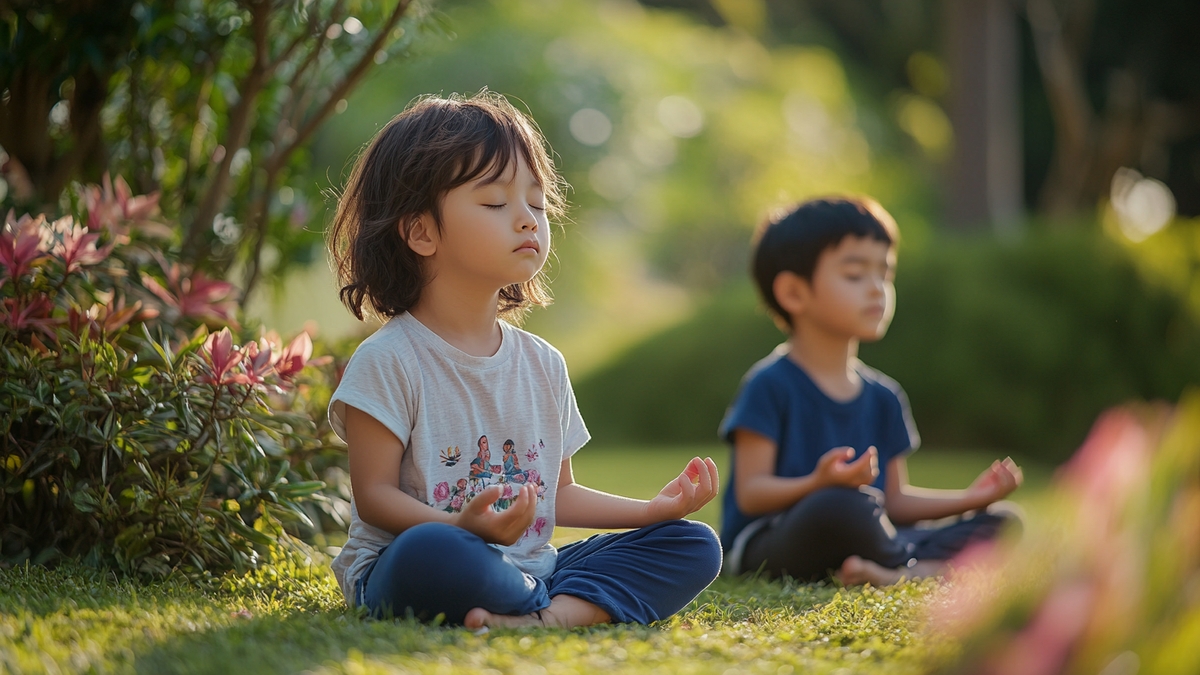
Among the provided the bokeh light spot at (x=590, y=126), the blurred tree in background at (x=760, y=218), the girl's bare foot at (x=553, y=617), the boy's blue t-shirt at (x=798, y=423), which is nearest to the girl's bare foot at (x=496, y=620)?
the girl's bare foot at (x=553, y=617)

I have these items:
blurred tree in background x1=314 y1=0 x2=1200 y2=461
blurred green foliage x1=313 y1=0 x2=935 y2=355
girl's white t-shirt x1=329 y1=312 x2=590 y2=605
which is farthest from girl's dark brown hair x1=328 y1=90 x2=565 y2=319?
blurred green foliage x1=313 y1=0 x2=935 y2=355

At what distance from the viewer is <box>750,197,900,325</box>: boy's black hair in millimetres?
3508

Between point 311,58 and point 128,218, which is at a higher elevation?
point 311,58

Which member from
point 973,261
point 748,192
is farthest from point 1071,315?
point 748,192

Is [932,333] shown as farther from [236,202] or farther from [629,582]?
[629,582]

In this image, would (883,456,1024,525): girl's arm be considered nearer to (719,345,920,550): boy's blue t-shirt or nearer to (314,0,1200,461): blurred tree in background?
(719,345,920,550): boy's blue t-shirt

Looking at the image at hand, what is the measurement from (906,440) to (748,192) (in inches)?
765

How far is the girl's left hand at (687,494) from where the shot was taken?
2285 millimetres

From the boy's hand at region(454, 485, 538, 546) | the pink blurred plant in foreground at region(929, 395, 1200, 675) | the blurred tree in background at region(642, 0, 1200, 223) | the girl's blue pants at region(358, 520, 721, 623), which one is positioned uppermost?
the blurred tree in background at region(642, 0, 1200, 223)

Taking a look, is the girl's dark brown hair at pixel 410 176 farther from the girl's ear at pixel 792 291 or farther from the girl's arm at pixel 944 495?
the girl's arm at pixel 944 495

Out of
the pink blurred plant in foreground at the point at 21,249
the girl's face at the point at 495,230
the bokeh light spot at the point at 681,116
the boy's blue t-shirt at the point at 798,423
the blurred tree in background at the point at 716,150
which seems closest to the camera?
the girl's face at the point at 495,230

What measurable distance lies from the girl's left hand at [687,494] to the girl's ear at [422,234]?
71 centimetres

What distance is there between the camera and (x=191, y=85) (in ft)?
12.0

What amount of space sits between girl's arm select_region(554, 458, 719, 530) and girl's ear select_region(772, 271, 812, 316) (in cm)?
118
